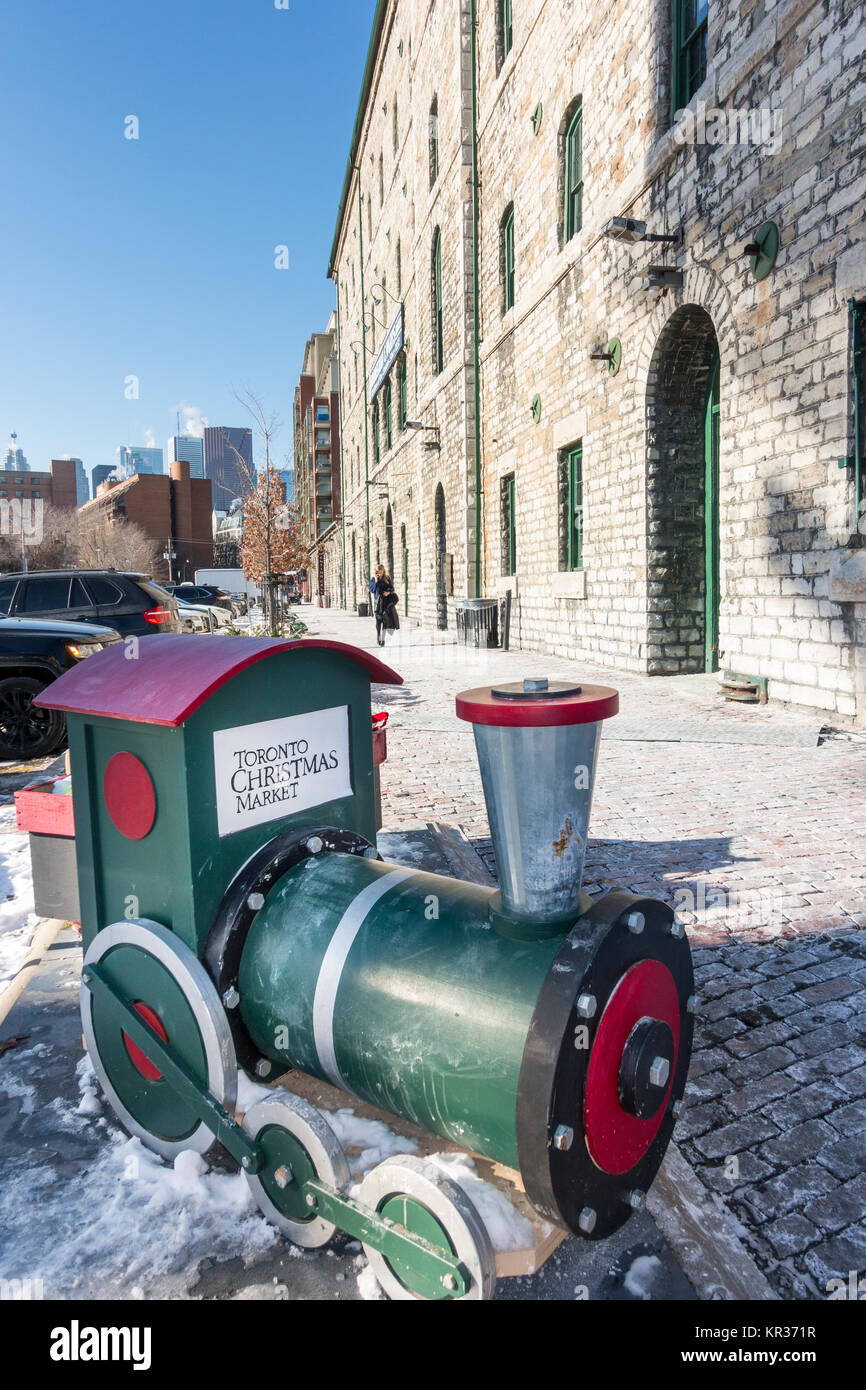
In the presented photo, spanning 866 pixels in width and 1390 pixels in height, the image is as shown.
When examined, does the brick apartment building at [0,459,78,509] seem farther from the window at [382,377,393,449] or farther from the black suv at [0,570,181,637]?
the black suv at [0,570,181,637]

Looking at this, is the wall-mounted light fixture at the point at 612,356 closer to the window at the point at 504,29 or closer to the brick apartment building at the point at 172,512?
the window at the point at 504,29

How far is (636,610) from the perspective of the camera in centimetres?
1077

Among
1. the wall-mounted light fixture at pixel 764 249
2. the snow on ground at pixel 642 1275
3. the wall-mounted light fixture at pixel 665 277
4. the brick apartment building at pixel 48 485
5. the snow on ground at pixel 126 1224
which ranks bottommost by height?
the snow on ground at pixel 642 1275

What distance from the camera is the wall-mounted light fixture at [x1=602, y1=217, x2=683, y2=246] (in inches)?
368

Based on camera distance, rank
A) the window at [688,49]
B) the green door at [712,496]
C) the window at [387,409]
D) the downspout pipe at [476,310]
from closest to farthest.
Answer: the window at [688,49] < the green door at [712,496] < the downspout pipe at [476,310] < the window at [387,409]

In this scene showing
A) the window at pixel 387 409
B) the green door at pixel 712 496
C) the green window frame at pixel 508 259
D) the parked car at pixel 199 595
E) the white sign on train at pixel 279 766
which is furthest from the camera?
the parked car at pixel 199 595

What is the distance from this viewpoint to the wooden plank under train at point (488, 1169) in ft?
5.49

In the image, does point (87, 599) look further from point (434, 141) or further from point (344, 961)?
point (434, 141)

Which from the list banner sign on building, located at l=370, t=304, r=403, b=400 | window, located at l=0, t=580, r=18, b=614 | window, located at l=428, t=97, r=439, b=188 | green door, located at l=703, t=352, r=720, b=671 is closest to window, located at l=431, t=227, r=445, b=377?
window, located at l=428, t=97, r=439, b=188

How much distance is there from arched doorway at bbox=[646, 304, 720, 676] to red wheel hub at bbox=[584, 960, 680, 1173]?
29.8ft

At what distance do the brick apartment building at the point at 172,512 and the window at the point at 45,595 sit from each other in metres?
77.8

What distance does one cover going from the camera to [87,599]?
1026 centimetres

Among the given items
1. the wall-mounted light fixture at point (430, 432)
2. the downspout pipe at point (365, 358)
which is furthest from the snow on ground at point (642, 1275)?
the downspout pipe at point (365, 358)
